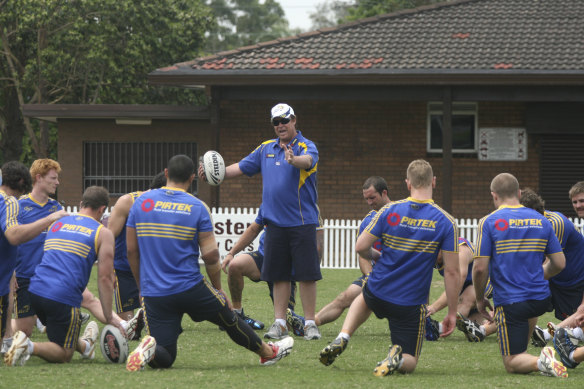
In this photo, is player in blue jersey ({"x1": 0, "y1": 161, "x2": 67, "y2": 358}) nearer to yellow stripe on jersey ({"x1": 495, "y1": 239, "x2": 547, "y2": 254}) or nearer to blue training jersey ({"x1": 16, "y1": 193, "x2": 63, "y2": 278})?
blue training jersey ({"x1": 16, "y1": 193, "x2": 63, "y2": 278})

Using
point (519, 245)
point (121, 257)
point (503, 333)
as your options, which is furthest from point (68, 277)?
point (519, 245)

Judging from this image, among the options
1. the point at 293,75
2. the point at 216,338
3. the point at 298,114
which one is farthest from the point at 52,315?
the point at 298,114

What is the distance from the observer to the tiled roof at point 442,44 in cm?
2089

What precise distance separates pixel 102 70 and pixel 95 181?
933 centimetres

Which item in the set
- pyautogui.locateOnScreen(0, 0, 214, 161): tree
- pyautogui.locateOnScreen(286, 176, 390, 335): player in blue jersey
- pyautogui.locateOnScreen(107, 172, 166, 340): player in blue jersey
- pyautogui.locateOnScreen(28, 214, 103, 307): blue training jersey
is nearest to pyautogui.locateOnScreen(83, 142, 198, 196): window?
pyautogui.locateOnScreen(0, 0, 214, 161): tree

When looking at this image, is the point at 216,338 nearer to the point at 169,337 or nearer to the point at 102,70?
the point at 169,337

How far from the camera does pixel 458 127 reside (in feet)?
74.3

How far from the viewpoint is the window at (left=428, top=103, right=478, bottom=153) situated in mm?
22547

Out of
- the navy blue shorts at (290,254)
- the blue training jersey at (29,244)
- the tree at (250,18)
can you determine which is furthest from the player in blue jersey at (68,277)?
the tree at (250,18)

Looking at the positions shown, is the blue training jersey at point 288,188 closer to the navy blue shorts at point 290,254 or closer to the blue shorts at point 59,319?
the navy blue shorts at point 290,254

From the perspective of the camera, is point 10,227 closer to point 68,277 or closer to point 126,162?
point 68,277

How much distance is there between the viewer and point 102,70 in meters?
32.3

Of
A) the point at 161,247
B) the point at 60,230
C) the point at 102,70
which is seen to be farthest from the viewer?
the point at 102,70

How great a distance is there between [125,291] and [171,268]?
2637mm
